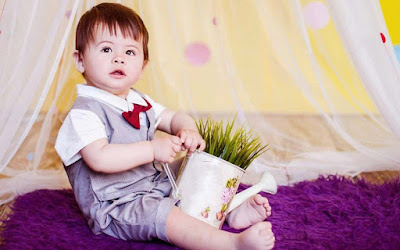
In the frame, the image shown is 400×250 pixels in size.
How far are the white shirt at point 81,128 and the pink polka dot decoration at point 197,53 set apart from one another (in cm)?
66

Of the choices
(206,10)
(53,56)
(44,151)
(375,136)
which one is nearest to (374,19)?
(375,136)

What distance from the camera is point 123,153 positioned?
1.09 metres

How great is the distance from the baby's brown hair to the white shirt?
128 mm

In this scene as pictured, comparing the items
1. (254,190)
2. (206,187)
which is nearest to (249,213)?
(254,190)

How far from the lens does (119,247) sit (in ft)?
3.66

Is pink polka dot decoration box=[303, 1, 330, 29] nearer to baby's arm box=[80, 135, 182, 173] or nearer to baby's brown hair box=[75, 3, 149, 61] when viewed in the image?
baby's brown hair box=[75, 3, 149, 61]

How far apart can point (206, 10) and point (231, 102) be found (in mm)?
365

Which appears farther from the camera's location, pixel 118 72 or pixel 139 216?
pixel 118 72

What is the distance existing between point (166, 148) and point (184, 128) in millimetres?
219

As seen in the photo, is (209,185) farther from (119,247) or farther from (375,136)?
(375,136)

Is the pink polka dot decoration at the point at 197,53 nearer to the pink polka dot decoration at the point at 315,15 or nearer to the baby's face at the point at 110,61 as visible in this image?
the pink polka dot decoration at the point at 315,15

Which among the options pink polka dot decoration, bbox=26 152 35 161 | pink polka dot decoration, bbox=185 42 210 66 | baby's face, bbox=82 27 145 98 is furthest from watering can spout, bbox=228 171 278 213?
pink polka dot decoration, bbox=26 152 35 161

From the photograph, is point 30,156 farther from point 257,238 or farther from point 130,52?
point 257,238

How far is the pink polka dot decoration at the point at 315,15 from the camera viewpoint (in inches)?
63.4
